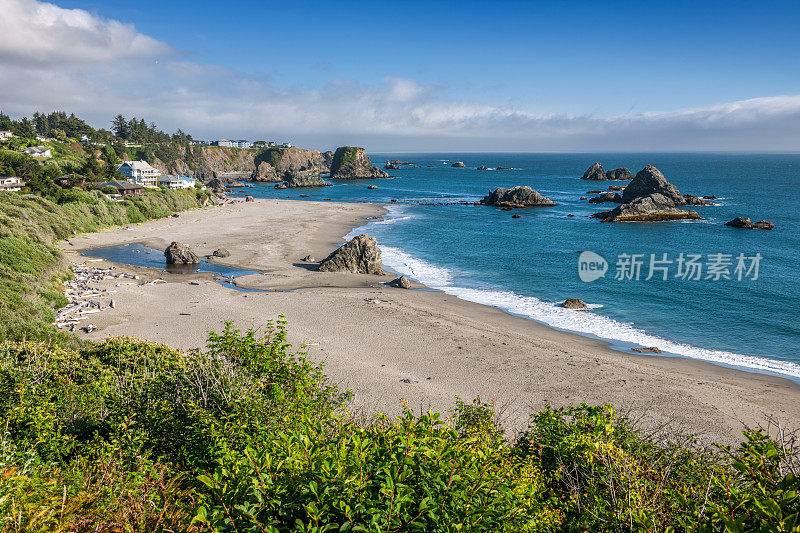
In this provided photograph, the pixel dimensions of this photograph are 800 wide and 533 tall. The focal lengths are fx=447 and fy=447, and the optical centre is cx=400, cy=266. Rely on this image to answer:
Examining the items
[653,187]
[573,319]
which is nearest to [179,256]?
[573,319]

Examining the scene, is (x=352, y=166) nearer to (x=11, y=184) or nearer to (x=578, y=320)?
(x=11, y=184)

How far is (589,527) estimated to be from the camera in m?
6.89

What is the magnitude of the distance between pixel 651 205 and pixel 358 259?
67.8 metres

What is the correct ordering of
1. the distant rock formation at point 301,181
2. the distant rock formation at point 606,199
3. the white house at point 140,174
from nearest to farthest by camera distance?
the white house at point 140,174 < the distant rock formation at point 606,199 < the distant rock formation at point 301,181

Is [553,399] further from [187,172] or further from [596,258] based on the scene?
[187,172]

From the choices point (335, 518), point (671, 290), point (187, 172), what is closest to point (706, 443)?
point (335, 518)

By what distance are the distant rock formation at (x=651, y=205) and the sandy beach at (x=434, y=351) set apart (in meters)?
58.5

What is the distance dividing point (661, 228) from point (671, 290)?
40.3 metres

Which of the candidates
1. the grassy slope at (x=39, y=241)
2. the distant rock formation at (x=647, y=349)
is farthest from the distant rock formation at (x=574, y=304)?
the grassy slope at (x=39, y=241)

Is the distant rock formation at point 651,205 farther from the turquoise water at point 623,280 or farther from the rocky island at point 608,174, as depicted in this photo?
the rocky island at point 608,174

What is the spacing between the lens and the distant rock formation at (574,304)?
36.1 m

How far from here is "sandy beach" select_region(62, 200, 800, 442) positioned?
20531mm

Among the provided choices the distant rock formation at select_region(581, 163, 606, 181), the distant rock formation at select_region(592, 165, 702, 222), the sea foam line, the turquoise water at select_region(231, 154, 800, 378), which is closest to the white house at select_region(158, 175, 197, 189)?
the turquoise water at select_region(231, 154, 800, 378)

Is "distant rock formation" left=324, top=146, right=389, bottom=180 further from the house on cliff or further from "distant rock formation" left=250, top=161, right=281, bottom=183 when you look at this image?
the house on cliff
